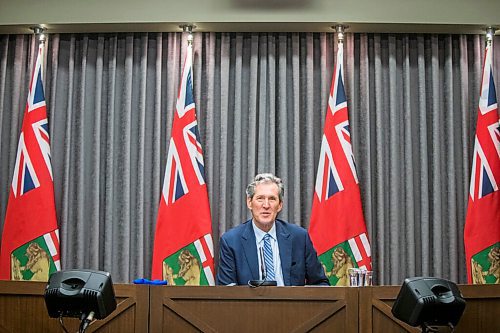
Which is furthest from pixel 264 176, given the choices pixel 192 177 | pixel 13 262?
pixel 13 262

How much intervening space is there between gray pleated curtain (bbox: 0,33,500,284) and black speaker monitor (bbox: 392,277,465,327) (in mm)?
2366

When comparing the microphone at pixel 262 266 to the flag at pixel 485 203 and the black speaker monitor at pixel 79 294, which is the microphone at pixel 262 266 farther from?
the flag at pixel 485 203

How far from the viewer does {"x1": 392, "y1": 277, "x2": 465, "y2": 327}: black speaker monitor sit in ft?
11.6

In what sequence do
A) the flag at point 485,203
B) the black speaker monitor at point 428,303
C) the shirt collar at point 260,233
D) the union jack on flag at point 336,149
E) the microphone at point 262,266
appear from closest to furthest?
the black speaker monitor at point 428,303 < the microphone at point 262,266 < the shirt collar at point 260,233 < the flag at point 485,203 < the union jack on flag at point 336,149

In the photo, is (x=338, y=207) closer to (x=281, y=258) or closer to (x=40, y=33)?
(x=281, y=258)

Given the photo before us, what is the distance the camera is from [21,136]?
600cm

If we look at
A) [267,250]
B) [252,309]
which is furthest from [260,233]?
[252,309]

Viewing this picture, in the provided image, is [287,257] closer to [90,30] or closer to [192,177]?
[192,177]

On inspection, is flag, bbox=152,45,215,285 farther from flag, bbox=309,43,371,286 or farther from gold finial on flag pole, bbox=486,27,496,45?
gold finial on flag pole, bbox=486,27,496,45

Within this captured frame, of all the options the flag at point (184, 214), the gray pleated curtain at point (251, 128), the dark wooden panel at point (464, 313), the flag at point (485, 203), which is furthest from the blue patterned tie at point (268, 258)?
the flag at point (485, 203)

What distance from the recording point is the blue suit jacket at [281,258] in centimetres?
457

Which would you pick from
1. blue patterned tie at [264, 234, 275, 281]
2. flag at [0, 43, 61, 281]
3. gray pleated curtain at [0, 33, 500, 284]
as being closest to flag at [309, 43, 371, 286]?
gray pleated curtain at [0, 33, 500, 284]

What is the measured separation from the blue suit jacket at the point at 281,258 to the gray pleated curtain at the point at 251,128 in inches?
52.3

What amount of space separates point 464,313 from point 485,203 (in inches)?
75.3
